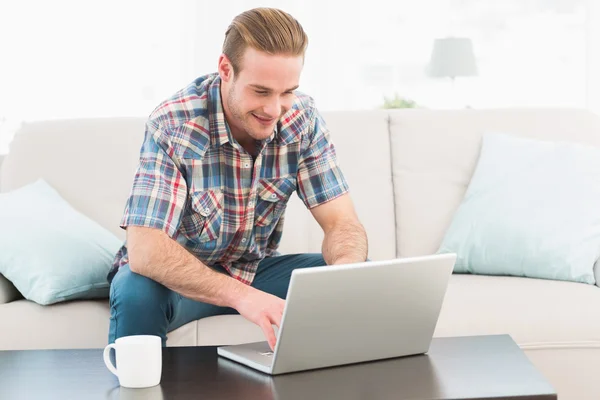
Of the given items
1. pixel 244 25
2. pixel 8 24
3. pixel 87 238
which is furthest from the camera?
pixel 8 24

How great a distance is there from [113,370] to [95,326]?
0.69 metres

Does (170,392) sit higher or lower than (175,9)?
lower

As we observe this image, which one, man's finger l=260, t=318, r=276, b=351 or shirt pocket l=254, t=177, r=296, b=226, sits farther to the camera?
shirt pocket l=254, t=177, r=296, b=226

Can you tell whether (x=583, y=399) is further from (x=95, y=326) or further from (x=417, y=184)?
(x=95, y=326)

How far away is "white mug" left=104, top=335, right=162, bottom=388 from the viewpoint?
136 centimetres

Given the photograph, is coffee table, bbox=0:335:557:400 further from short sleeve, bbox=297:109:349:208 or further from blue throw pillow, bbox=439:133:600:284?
blue throw pillow, bbox=439:133:600:284

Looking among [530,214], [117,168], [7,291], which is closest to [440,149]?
[530,214]

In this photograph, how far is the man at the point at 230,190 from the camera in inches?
73.5

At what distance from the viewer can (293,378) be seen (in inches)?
56.0

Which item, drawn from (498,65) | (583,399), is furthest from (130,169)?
(498,65)

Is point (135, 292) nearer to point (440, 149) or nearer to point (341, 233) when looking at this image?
point (341, 233)

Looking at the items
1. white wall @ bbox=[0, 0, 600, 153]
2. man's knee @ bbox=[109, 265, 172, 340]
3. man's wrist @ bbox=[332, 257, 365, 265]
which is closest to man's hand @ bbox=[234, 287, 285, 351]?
man's knee @ bbox=[109, 265, 172, 340]

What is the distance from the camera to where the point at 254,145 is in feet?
6.99

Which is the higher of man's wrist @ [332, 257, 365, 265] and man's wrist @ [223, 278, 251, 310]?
man's wrist @ [223, 278, 251, 310]
